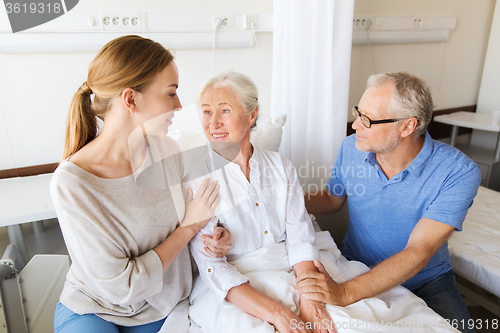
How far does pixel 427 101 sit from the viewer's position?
1.30 meters

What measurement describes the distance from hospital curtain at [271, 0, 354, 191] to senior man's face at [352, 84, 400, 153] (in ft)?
1.42

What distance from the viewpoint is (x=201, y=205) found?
113cm

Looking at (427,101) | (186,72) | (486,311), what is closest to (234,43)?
(186,72)

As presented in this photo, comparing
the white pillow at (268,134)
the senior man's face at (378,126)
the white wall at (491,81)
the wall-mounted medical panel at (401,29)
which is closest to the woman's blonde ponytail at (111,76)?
the white pillow at (268,134)

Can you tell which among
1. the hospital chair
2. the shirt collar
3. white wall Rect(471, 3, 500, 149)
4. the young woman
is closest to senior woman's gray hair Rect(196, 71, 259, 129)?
the young woman

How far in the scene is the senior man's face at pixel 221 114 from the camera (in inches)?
47.5

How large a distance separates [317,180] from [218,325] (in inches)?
42.1

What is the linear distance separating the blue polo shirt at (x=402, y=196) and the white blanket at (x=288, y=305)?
0.69ft

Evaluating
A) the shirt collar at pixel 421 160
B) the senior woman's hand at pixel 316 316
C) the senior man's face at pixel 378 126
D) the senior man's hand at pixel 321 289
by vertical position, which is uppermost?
the senior man's face at pixel 378 126

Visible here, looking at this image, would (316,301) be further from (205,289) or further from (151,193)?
(151,193)

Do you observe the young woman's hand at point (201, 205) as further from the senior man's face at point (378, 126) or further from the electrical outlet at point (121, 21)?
the electrical outlet at point (121, 21)

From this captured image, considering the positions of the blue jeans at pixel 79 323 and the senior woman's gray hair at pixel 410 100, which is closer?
the blue jeans at pixel 79 323

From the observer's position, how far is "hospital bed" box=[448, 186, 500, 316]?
1479mm

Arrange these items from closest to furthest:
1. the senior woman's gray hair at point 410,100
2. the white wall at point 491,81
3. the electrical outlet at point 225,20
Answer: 1. the senior woman's gray hair at point 410,100
2. the electrical outlet at point 225,20
3. the white wall at point 491,81
